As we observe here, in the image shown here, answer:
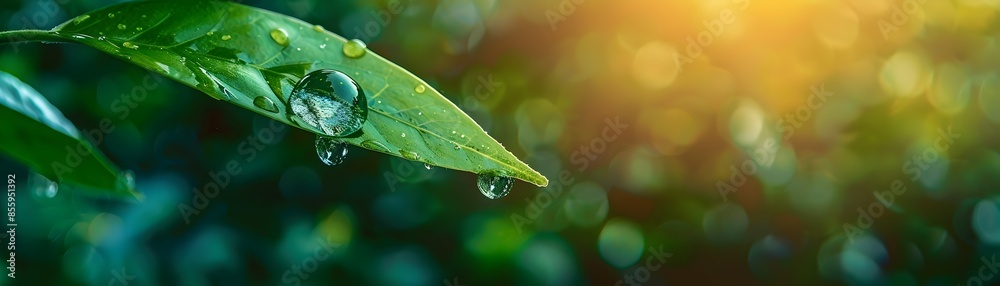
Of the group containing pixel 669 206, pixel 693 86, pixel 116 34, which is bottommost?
pixel 669 206

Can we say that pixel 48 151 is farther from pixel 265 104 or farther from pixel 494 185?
pixel 494 185

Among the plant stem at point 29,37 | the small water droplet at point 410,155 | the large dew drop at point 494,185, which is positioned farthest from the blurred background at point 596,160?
the small water droplet at point 410,155

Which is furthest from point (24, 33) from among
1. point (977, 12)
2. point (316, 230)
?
point (977, 12)

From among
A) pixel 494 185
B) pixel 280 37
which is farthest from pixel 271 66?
pixel 494 185

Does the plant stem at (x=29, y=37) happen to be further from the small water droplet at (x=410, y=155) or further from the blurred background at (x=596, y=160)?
the blurred background at (x=596, y=160)

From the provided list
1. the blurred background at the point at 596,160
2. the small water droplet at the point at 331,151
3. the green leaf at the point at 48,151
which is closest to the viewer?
the green leaf at the point at 48,151

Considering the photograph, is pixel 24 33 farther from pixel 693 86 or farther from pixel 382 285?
pixel 693 86
